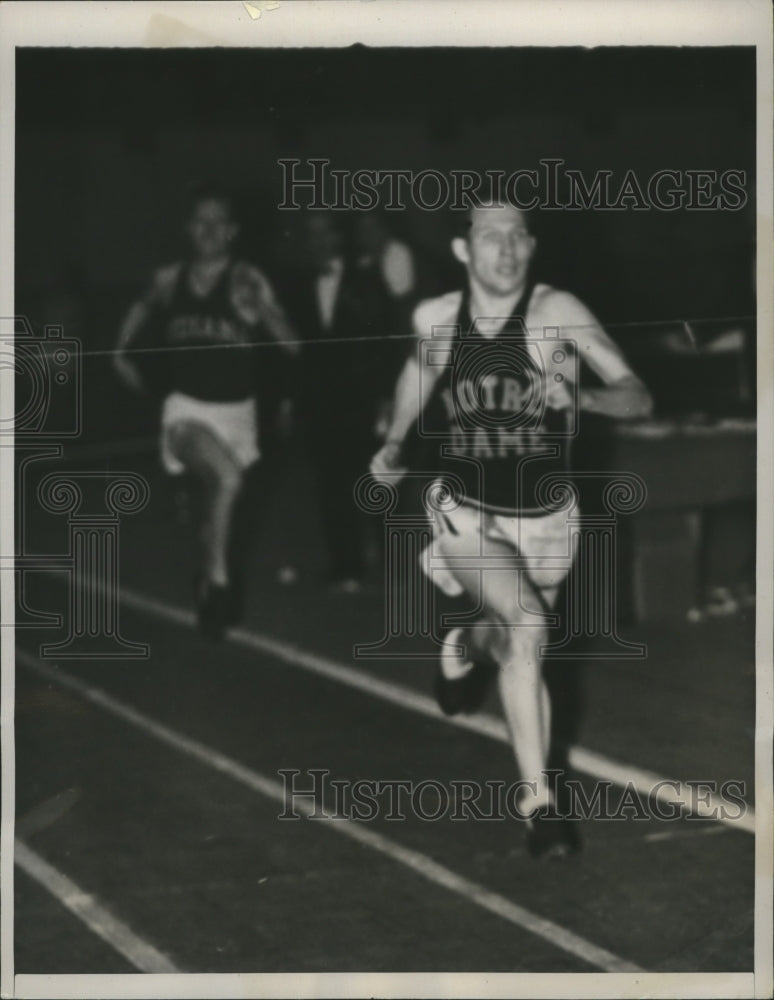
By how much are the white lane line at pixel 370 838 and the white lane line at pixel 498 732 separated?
0.33 m

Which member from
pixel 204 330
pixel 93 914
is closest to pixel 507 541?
pixel 204 330

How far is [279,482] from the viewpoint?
479 centimetres

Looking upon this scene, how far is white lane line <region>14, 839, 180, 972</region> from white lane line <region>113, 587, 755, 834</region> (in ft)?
2.70

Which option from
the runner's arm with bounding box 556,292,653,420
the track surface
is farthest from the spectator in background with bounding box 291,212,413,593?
the runner's arm with bounding box 556,292,653,420

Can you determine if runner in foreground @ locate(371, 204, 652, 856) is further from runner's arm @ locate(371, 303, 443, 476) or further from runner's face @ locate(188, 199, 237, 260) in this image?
runner's face @ locate(188, 199, 237, 260)

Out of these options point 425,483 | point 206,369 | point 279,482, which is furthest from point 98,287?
point 425,483

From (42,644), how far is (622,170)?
6.79 feet

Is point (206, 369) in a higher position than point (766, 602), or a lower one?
higher

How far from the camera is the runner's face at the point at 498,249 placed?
4715 mm

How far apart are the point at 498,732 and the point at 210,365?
4.26 feet

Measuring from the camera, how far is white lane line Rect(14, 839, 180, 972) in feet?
15.6

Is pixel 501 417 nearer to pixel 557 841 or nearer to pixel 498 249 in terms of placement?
pixel 498 249

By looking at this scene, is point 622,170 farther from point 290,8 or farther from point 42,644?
point 42,644

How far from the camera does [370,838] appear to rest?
4.78 metres
